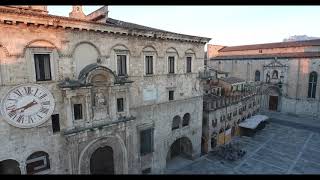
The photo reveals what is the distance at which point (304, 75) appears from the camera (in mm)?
37062

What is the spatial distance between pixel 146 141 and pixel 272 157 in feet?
49.4

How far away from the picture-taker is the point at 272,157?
78.5 ft

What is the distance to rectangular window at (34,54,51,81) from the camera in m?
12.6

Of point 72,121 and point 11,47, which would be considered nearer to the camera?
point 11,47

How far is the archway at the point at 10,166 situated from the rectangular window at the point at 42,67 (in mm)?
5117

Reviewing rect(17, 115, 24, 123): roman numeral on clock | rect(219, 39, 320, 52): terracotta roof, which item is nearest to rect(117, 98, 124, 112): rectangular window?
rect(17, 115, 24, 123): roman numeral on clock

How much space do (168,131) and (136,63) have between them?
7.08 metres

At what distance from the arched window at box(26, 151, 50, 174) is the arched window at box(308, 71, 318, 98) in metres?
40.5

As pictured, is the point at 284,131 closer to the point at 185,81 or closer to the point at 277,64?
the point at 277,64

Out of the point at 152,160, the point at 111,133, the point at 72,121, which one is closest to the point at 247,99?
the point at 152,160

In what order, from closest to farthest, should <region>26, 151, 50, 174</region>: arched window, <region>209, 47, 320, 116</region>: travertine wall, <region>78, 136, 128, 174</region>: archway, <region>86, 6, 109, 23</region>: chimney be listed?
<region>26, 151, 50, 174</region>: arched window → <region>78, 136, 128, 174</region>: archway → <region>86, 6, 109, 23</region>: chimney → <region>209, 47, 320, 116</region>: travertine wall

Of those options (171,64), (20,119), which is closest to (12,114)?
(20,119)

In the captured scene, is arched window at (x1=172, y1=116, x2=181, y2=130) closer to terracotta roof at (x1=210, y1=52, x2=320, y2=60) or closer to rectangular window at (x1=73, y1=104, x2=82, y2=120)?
rectangular window at (x1=73, y1=104, x2=82, y2=120)

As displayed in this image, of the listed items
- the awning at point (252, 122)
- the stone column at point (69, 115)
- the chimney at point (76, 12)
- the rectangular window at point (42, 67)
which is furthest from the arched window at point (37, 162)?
the awning at point (252, 122)
